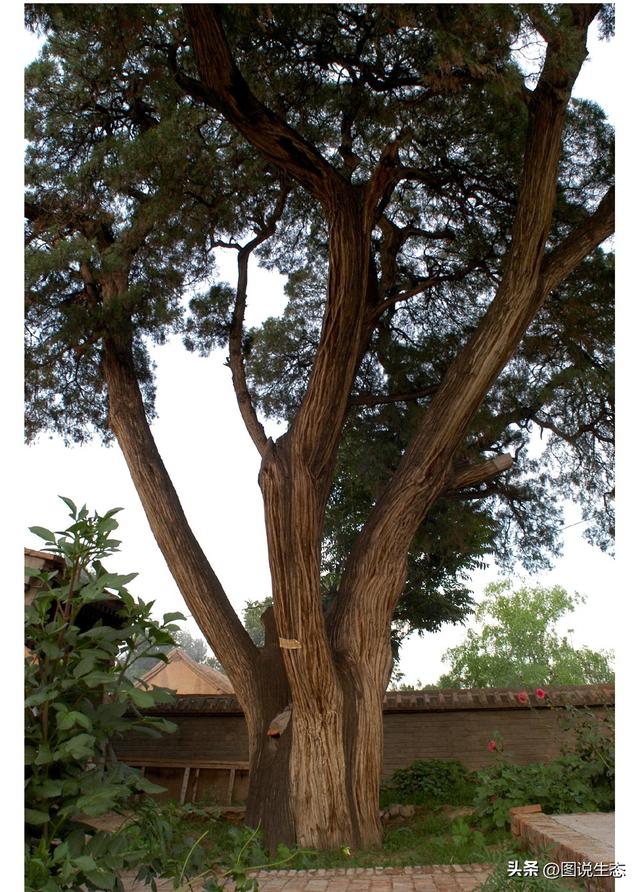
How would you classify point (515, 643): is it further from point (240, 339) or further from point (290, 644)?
point (290, 644)

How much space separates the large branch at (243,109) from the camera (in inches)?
169

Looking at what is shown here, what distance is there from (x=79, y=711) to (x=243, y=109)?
398 cm

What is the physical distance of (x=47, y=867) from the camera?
4.21 feet

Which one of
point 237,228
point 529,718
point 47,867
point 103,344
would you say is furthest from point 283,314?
point 47,867

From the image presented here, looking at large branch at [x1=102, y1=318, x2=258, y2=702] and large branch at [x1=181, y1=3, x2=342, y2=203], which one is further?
large branch at [x1=102, y1=318, x2=258, y2=702]

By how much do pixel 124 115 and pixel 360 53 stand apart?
206 centimetres

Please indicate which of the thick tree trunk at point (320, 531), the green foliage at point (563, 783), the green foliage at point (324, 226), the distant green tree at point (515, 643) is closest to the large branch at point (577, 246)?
the thick tree trunk at point (320, 531)

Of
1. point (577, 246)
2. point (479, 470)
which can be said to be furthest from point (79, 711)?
point (577, 246)

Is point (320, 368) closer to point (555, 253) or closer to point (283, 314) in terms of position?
point (555, 253)

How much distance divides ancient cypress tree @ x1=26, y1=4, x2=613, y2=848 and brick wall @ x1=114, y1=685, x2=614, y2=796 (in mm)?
1991

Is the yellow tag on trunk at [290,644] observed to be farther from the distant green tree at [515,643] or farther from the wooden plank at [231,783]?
the distant green tree at [515,643]

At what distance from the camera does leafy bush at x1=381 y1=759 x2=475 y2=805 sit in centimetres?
722

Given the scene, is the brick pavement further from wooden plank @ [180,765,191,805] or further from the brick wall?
wooden plank @ [180,765,191,805]

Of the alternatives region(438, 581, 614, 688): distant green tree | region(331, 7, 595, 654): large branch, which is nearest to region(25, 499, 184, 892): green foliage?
region(331, 7, 595, 654): large branch
